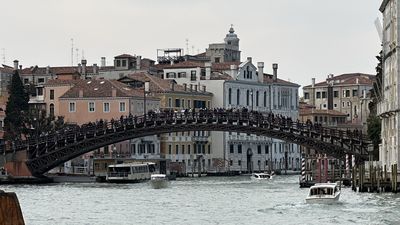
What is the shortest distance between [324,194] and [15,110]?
50.2 meters

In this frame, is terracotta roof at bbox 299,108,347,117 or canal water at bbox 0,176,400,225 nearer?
canal water at bbox 0,176,400,225

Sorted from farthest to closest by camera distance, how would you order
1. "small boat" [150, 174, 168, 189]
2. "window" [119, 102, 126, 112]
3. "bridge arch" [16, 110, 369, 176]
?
"window" [119, 102, 126, 112] → "bridge arch" [16, 110, 369, 176] → "small boat" [150, 174, 168, 189]

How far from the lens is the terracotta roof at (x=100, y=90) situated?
83.8m

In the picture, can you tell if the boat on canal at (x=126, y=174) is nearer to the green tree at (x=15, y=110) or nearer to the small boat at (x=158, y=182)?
the small boat at (x=158, y=182)

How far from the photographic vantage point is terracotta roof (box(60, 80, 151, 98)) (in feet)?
275

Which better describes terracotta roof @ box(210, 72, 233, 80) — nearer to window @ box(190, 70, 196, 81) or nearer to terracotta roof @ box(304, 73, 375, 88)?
window @ box(190, 70, 196, 81)

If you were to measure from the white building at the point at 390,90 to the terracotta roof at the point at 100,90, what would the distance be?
117 feet

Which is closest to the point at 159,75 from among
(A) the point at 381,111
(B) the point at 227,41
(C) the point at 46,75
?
(C) the point at 46,75

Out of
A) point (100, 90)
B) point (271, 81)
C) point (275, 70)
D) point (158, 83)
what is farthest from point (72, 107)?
point (275, 70)

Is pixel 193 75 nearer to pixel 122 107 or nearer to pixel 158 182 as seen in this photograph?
pixel 122 107

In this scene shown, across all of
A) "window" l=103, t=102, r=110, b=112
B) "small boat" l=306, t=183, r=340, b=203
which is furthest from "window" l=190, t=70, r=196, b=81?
"small boat" l=306, t=183, r=340, b=203

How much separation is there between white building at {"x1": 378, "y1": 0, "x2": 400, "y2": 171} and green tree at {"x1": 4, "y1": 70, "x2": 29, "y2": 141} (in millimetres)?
34398

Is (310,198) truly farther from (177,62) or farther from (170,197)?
(177,62)

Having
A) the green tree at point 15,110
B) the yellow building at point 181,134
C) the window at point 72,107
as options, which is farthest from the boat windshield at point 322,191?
the window at point 72,107
